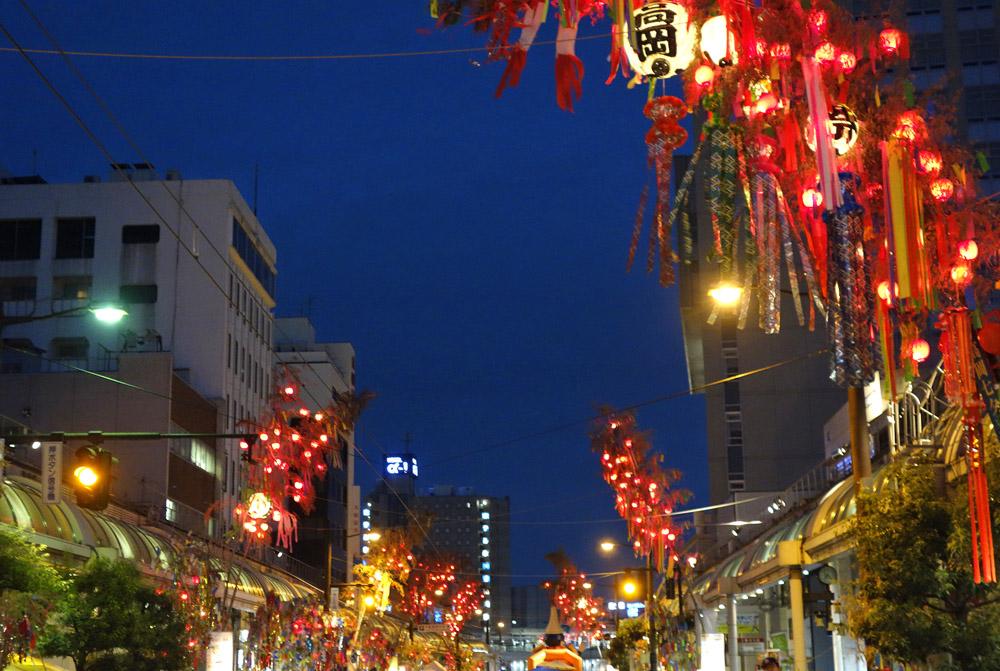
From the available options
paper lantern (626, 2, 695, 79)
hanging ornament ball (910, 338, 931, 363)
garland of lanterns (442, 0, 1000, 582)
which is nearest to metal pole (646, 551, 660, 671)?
hanging ornament ball (910, 338, 931, 363)

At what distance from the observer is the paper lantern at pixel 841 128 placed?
463 inches

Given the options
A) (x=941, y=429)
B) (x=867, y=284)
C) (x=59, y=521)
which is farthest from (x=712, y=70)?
(x=59, y=521)

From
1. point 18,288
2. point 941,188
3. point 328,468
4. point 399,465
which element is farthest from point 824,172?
point 399,465

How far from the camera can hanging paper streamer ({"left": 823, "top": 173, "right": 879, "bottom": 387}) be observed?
1393 cm

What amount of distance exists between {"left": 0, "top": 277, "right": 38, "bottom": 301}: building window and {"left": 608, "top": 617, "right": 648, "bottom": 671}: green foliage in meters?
33.8

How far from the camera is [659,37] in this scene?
9875 mm

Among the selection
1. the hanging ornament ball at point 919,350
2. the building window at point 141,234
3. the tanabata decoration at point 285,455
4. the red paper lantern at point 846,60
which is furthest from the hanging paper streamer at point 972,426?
the building window at point 141,234

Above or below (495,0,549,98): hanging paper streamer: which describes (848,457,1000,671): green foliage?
below

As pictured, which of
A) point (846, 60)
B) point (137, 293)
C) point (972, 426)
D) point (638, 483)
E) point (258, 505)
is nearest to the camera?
point (846, 60)

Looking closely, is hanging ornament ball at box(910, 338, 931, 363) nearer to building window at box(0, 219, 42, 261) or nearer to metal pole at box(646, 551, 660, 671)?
metal pole at box(646, 551, 660, 671)

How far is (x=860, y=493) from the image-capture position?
16234 millimetres

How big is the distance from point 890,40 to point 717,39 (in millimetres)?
3153

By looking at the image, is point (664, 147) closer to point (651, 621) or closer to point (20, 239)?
point (651, 621)

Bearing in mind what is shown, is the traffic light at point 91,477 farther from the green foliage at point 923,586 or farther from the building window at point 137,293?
the building window at point 137,293
